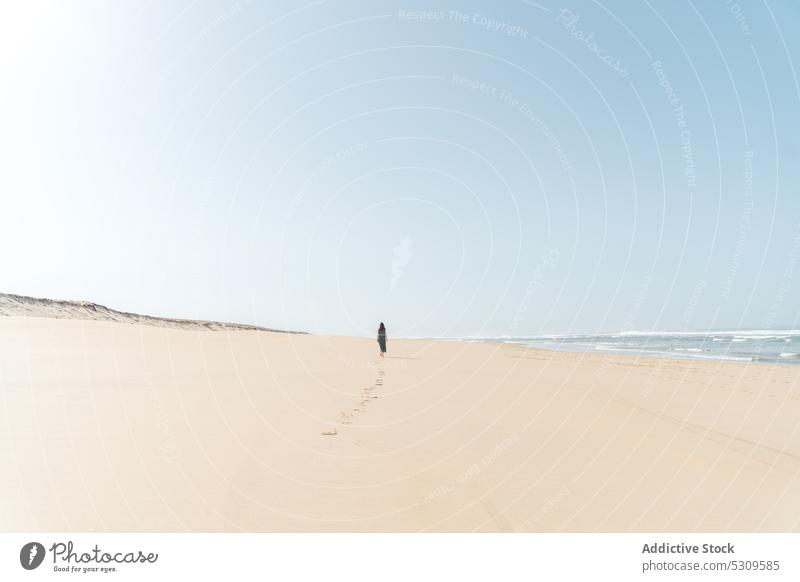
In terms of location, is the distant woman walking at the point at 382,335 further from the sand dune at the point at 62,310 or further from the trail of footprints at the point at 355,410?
the sand dune at the point at 62,310

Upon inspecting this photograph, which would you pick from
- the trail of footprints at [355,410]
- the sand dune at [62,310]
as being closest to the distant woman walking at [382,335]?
the trail of footprints at [355,410]

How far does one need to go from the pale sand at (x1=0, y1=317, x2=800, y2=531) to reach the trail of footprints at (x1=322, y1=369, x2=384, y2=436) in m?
0.07

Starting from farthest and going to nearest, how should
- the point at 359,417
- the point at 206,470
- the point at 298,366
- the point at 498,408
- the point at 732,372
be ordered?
the point at 732,372
the point at 298,366
the point at 498,408
the point at 359,417
the point at 206,470

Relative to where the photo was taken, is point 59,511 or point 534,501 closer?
point 59,511

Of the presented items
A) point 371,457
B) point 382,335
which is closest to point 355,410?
point 371,457

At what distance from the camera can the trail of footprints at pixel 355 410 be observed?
871 centimetres

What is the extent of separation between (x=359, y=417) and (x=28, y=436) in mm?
5250

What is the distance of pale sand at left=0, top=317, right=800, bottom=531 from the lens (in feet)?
17.4

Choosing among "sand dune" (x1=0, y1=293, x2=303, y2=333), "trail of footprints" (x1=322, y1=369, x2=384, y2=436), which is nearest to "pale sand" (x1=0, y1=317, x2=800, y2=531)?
"trail of footprints" (x1=322, y1=369, x2=384, y2=436)

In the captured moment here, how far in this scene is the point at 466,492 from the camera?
5.98 metres

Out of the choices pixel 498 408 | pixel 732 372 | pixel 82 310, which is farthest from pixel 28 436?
pixel 82 310

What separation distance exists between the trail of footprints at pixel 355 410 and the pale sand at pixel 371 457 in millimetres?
70

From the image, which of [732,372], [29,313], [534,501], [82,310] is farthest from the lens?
[82,310]

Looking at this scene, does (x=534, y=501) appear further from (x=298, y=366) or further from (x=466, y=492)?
(x=298, y=366)
